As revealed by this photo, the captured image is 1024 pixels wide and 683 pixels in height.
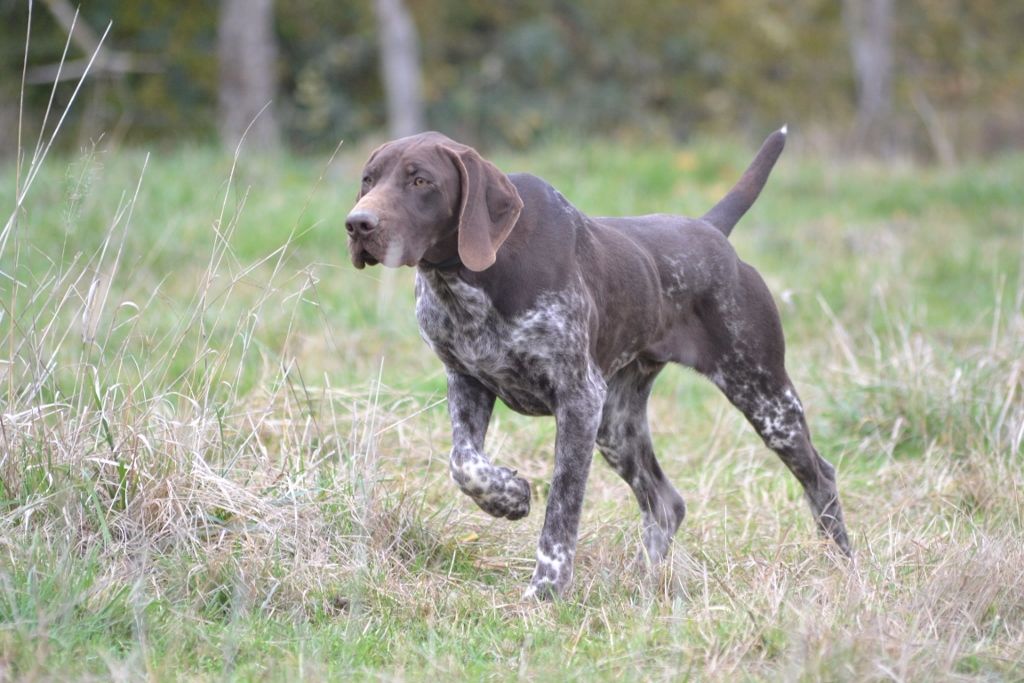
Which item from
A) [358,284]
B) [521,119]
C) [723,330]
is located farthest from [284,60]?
[723,330]

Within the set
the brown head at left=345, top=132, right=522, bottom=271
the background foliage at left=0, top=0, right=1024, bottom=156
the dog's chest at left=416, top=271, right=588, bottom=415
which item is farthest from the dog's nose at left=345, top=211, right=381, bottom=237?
the background foliage at left=0, top=0, right=1024, bottom=156

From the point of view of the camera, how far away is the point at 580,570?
4395mm

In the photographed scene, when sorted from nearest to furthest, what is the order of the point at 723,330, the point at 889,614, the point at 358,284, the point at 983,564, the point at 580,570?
the point at 889,614
the point at 983,564
the point at 580,570
the point at 723,330
the point at 358,284

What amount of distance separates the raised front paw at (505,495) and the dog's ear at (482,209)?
0.70m

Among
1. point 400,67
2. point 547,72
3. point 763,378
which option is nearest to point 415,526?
point 763,378

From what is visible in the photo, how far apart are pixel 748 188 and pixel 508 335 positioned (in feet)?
4.76

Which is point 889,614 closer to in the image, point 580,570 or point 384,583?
point 580,570

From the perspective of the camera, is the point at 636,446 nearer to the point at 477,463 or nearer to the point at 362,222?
the point at 477,463

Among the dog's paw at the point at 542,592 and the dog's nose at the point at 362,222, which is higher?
the dog's nose at the point at 362,222

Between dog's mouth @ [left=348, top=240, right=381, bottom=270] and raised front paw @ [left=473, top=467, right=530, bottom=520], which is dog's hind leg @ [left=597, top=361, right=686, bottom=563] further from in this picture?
dog's mouth @ [left=348, top=240, right=381, bottom=270]

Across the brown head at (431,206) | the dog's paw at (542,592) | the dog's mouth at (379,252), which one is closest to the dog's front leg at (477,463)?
the dog's paw at (542,592)

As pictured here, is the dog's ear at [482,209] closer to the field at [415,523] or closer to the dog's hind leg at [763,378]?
the field at [415,523]

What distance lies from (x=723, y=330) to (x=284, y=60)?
16102mm

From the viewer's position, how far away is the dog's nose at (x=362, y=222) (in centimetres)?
373
